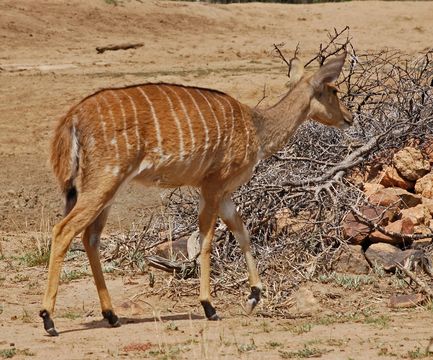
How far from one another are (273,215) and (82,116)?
233 cm

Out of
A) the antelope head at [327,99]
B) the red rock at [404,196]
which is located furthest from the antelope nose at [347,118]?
the red rock at [404,196]

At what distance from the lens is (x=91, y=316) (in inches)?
309

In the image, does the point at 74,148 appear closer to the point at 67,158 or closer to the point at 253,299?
the point at 67,158

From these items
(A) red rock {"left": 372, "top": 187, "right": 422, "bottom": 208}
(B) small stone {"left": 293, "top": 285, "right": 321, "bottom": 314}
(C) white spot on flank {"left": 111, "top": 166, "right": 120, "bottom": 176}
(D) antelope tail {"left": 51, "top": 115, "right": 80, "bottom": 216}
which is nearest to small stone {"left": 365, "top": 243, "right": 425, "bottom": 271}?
(A) red rock {"left": 372, "top": 187, "right": 422, "bottom": 208}

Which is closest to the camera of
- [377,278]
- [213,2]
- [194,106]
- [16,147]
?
[194,106]

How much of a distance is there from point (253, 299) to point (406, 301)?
0.99 meters

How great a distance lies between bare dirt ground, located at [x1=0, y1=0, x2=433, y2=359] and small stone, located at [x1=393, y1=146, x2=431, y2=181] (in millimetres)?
1367

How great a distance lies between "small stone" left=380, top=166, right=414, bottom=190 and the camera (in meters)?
9.41

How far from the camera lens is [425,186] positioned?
942 centimetres

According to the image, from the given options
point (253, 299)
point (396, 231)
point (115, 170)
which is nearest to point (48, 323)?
point (115, 170)

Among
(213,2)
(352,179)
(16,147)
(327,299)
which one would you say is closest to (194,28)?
(213,2)

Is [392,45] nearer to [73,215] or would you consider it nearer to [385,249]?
[385,249]

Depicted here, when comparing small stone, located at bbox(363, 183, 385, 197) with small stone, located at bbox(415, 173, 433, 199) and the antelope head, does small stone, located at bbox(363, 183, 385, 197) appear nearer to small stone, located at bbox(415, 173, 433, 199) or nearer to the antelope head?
small stone, located at bbox(415, 173, 433, 199)

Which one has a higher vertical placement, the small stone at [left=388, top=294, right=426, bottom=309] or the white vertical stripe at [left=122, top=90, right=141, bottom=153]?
the white vertical stripe at [left=122, top=90, right=141, bottom=153]
